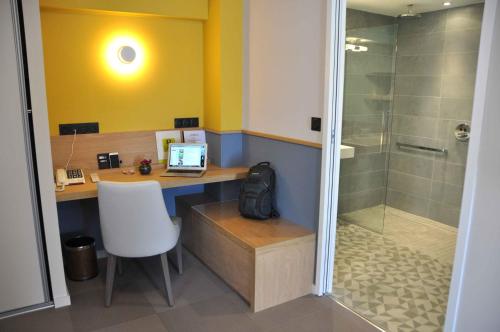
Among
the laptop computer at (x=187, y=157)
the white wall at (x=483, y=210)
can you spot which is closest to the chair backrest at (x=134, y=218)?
the laptop computer at (x=187, y=157)

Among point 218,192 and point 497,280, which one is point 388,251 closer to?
point 218,192

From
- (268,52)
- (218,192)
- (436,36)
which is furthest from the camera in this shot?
(436,36)

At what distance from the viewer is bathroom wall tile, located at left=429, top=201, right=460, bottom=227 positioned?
4152 millimetres

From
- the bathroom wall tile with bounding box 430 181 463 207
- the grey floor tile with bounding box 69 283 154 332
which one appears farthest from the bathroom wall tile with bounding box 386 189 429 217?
the grey floor tile with bounding box 69 283 154 332

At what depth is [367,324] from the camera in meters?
2.57

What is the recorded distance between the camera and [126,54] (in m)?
3.31

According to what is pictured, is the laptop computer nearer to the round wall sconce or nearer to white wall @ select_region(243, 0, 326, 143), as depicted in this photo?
white wall @ select_region(243, 0, 326, 143)

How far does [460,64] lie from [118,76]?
3.18 metres

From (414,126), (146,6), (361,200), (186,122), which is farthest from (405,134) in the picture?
(146,6)

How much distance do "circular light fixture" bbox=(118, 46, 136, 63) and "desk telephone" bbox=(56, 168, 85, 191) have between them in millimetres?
967

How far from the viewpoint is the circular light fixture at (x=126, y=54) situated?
129 inches

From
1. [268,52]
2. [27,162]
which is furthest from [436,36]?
[27,162]

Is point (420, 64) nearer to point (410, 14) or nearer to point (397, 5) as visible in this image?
point (410, 14)

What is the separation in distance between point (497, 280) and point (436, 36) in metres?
3.00
